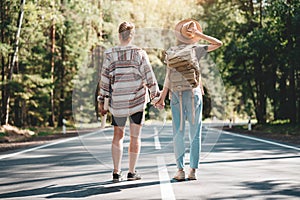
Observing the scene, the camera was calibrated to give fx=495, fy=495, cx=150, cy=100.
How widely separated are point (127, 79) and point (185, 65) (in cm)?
80

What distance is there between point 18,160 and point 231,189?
557cm

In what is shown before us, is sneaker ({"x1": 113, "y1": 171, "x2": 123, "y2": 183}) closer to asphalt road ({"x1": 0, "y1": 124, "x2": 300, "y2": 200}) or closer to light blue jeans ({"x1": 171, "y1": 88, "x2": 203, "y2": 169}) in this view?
asphalt road ({"x1": 0, "y1": 124, "x2": 300, "y2": 200})

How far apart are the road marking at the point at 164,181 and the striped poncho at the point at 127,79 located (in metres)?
1.00

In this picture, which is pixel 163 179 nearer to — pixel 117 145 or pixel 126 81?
pixel 117 145

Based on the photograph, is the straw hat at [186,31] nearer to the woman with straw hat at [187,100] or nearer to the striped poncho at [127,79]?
the woman with straw hat at [187,100]

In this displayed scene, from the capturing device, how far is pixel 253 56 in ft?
94.3

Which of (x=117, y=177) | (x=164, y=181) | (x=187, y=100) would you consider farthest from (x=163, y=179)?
(x=187, y=100)

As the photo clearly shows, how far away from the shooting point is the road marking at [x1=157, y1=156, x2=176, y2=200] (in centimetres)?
541

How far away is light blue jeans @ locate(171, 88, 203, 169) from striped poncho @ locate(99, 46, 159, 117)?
433 mm

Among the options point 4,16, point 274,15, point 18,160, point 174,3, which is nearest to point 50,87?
point 4,16

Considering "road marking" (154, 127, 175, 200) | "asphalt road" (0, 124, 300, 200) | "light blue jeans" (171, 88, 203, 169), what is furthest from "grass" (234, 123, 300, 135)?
"light blue jeans" (171, 88, 203, 169)

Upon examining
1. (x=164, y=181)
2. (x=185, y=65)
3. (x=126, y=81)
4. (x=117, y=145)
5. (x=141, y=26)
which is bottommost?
(x=164, y=181)

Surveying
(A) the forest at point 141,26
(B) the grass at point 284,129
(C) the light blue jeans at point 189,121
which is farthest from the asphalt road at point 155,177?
(B) the grass at point 284,129

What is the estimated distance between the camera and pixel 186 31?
6371mm
